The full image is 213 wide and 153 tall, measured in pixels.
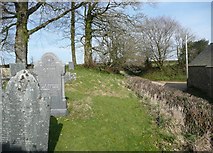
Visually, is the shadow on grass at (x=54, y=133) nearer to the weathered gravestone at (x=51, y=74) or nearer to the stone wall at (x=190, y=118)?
the weathered gravestone at (x=51, y=74)

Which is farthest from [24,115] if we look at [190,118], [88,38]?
[88,38]

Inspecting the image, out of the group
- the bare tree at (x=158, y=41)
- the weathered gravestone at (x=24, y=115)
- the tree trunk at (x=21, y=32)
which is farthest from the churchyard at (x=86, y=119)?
the bare tree at (x=158, y=41)

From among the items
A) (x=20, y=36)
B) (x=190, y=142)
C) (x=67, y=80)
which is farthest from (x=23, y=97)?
(x=20, y=36)

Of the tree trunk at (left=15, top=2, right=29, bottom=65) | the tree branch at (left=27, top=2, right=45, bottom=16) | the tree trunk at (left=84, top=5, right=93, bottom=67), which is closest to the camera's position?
the tree trunk at (left=15, top=2, right=29, bottom=65)

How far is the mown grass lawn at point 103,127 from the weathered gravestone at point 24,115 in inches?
33.3

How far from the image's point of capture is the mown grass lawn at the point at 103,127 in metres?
6.40

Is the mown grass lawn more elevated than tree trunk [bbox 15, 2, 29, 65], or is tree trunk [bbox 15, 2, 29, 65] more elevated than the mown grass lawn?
tree trunk [bbox 15, 2, 29, 65]

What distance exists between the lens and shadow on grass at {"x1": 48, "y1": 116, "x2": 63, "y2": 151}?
6.19 metres

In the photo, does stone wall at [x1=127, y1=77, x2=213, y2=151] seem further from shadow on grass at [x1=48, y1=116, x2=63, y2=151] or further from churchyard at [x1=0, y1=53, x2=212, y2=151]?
shadow on grass at [x1=48, y1=116, x2=63, y2=151]

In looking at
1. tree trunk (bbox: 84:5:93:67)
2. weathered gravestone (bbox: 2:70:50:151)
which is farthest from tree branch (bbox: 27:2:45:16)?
weathered gravestone (bbox: 2:70:50:151)

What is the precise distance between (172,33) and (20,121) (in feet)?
140

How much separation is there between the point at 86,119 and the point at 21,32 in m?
11.9

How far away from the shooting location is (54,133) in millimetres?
6941

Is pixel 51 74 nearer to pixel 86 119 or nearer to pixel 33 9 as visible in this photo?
pixel 86 119
